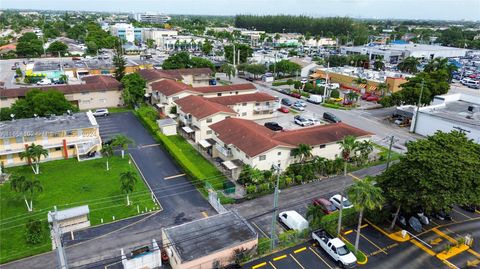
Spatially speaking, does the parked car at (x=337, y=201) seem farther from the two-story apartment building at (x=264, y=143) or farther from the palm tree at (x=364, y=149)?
the palm tree at (x=364, y=149)

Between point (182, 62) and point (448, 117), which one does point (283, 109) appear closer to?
point (448, 117)

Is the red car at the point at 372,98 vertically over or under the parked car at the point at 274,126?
over

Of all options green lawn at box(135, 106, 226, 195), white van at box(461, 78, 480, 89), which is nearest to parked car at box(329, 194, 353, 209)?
green lawn at box(135, 106, 226, 195)

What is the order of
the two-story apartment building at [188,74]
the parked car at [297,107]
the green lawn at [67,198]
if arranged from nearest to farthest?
the green lawn at [67,198], the parked car at [297,107], the two-story apartment building at [188,74]

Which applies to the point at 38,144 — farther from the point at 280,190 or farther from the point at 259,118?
the point at 259,118

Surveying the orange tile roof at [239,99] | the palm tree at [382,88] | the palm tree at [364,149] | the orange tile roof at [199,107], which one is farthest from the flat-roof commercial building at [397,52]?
the palm tree at [364,149]

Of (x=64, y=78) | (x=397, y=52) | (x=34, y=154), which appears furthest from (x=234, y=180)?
(x=397, y=52)

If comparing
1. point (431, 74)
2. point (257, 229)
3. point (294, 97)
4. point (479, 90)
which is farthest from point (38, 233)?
point (479, 90)
